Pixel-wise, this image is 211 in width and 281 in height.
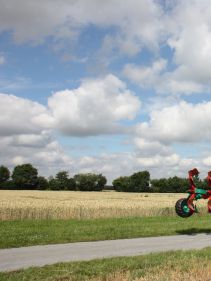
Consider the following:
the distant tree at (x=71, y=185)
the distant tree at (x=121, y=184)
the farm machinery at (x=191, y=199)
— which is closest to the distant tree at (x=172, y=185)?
the distant tree at (x=121, y=184)

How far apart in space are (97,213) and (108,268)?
1879 centimetres

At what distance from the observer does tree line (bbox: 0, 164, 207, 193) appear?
11538 cm

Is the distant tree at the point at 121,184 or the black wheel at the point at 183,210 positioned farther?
the distant tree at the point at 121,184

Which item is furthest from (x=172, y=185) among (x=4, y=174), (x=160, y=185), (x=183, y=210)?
(x=183, y=210)

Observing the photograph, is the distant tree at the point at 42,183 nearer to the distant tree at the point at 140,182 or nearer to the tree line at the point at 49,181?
the tree line at the point at 49,181

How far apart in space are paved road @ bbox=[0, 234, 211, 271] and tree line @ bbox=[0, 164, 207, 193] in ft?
322

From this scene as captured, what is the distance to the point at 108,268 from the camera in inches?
417

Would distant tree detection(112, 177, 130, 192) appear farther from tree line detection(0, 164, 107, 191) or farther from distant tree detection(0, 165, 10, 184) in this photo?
distant tree detection(0, 165, 10, 184)

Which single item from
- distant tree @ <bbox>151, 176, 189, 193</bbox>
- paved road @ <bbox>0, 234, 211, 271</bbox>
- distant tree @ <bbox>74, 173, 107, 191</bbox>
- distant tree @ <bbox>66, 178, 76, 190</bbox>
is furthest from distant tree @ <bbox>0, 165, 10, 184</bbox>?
paved road @ <bbox>0, 234, 211, 271</bbox>

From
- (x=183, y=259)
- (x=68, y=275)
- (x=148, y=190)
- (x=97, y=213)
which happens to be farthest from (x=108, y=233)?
(x=148, y=190)

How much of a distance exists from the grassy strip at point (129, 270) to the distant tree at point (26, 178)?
366ft

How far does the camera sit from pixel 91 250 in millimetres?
13812

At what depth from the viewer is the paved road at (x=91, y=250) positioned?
1184cm

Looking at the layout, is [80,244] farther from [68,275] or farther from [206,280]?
[206,280]
